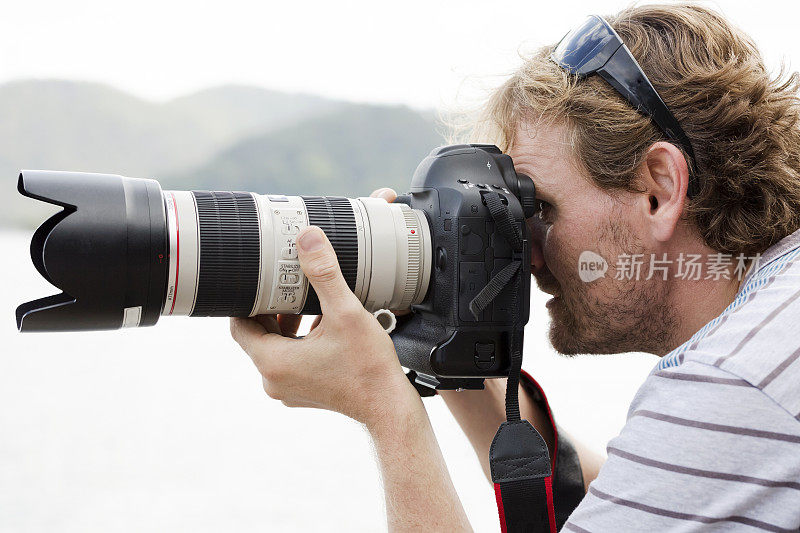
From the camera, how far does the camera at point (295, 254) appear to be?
707 mm

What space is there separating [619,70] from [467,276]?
0.31 meters

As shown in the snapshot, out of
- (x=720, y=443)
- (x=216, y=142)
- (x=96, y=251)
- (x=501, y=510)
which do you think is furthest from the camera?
(x=216, y=142)

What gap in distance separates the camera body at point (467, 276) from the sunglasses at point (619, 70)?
18 cm

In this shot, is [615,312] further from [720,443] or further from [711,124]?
[720,443]

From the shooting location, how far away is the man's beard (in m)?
0.88

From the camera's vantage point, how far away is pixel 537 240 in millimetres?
931

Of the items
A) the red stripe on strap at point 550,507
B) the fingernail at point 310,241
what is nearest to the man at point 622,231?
the fingernail at point 310,241

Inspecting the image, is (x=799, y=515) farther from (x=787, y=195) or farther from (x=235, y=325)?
(x=235, y=325)

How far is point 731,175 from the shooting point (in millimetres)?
862

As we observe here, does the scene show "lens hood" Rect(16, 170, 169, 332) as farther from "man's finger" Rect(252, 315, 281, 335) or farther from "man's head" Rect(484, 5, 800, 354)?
"man's head" Rect(484, 5, 800, 354)

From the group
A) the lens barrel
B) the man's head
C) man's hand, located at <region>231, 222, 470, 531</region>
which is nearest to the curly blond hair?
the man's head

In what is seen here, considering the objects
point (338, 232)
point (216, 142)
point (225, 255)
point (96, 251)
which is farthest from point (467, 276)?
point (216, 142)

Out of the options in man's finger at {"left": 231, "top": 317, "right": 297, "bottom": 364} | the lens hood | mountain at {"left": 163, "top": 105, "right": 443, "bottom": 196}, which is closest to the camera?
the lens hood

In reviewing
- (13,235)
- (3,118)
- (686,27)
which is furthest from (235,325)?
(3,118)
